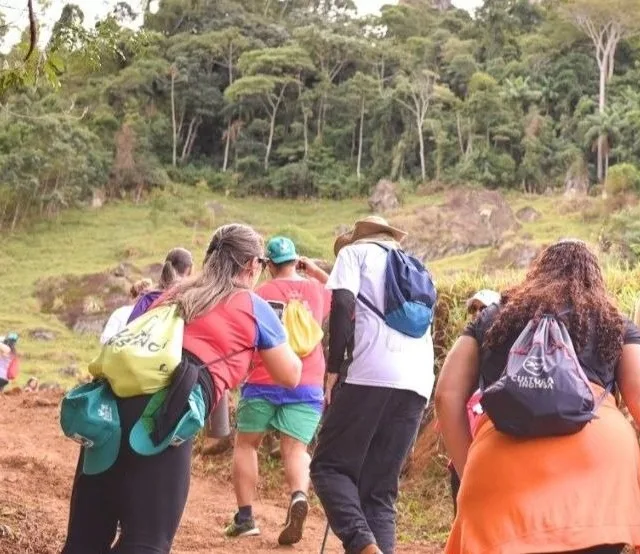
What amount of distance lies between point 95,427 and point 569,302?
111 centimetres

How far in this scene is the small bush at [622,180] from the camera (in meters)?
29.7

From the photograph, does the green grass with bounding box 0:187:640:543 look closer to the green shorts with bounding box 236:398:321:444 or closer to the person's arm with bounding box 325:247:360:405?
the green shorts with bounding box 236:398:321:444

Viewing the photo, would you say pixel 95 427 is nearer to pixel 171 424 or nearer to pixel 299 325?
pixel 171 424

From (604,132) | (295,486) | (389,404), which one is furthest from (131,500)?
(604,132)

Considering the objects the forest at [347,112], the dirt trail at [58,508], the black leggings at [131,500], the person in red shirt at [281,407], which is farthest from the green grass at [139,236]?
the black leggings at [131,500]

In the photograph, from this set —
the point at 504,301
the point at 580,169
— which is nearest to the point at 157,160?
the point at 580,169

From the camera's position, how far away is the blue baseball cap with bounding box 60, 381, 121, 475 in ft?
7.00

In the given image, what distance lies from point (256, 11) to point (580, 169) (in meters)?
23.0

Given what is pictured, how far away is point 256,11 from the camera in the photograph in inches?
1969

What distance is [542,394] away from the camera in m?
1.77

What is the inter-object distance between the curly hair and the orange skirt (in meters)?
0.17

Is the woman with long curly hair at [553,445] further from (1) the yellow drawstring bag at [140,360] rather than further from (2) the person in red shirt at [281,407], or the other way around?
(2) the person in red shirt at [281,407]

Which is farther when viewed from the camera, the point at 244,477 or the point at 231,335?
the point at 244,477

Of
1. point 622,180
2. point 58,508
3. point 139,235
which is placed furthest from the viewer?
point 139,235
